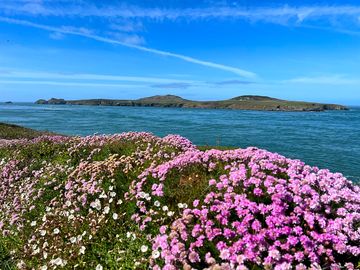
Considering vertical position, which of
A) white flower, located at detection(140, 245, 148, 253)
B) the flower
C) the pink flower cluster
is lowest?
white flower, located at detection(140, 245, 148, 253)

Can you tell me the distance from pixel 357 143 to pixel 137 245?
1693 inches

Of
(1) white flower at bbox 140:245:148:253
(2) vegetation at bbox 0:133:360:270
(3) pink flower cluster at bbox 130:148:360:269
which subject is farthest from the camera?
(1) white flower at bbox 140:245:148:253

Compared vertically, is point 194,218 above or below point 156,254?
above

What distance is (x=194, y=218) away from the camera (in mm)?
5711

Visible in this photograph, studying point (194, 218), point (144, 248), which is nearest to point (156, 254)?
point (144, 248)

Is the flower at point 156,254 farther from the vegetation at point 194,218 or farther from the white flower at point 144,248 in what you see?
the white flower at point 144,248

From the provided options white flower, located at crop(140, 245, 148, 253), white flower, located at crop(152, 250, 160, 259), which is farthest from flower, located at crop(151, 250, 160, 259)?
white flower, located at crop(140, 245, 148, 253)

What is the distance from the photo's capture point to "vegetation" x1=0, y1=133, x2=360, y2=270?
4984 mm

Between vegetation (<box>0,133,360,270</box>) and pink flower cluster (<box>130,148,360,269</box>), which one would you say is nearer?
pink flower cluster (<box>130,148,360,269</box>)

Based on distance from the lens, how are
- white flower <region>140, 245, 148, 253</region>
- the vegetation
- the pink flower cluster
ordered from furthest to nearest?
white flower <region>140, 245, 148, 253</region>, the vegetation, the pink flower cluster

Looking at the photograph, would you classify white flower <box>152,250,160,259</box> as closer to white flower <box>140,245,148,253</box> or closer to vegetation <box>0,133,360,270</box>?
vegetation <box>0,133,360,270</box>

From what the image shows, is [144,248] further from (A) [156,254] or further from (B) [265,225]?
(B) [265,225]

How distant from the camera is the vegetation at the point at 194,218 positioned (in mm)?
4984

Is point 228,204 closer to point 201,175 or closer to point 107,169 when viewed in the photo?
point 201,175
